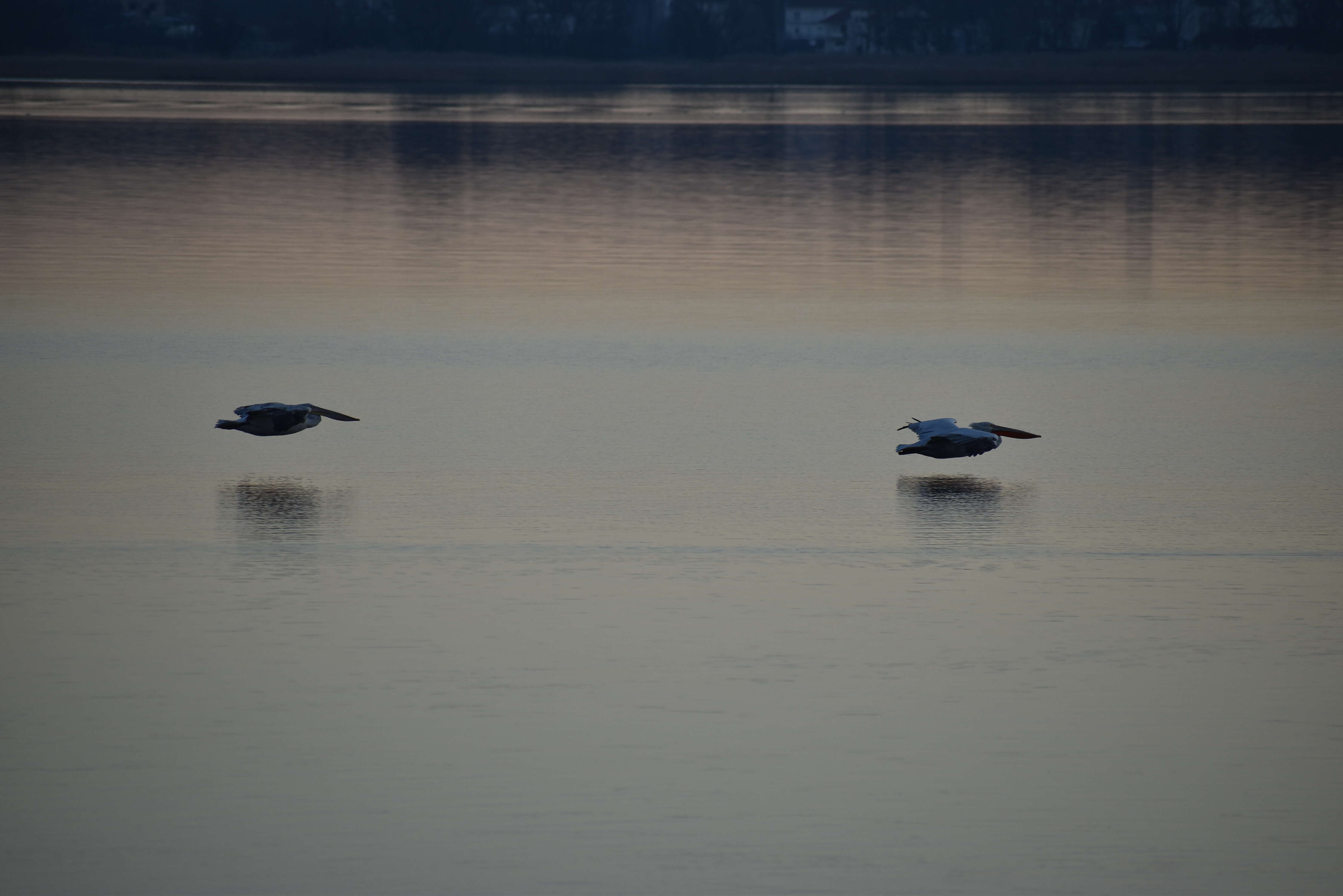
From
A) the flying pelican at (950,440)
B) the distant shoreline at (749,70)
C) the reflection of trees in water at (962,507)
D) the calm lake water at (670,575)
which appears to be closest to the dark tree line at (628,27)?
the distant shoreline at (749,70)

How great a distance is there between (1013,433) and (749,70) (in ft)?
294

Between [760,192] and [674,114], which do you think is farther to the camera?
[674,114]

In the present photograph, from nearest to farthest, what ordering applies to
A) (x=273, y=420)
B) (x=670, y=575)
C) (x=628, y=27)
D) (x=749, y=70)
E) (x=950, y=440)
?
(x=670, y=575) → (x=950, y=440) → (x=273, y=420) → (x=749, y=70) → (x=628, y=27)

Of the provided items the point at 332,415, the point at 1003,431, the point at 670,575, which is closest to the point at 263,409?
the point at 332,415

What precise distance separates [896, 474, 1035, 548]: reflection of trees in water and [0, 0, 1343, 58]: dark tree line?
9543 centimetres

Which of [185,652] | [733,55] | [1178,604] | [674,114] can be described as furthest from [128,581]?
[733,55]

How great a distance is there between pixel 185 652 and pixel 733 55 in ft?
334

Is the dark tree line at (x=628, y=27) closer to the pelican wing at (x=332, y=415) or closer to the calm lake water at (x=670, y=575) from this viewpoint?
the calm lake water at (x=670, y=575)

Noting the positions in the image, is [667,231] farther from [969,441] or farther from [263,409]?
[969,441]

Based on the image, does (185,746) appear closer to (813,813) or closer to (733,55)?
(813,813)

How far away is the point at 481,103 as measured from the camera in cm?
6103

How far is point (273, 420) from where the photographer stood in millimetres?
10984

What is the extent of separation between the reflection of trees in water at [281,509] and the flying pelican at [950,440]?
3015 millimetres

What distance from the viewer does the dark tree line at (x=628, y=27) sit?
104000mm
